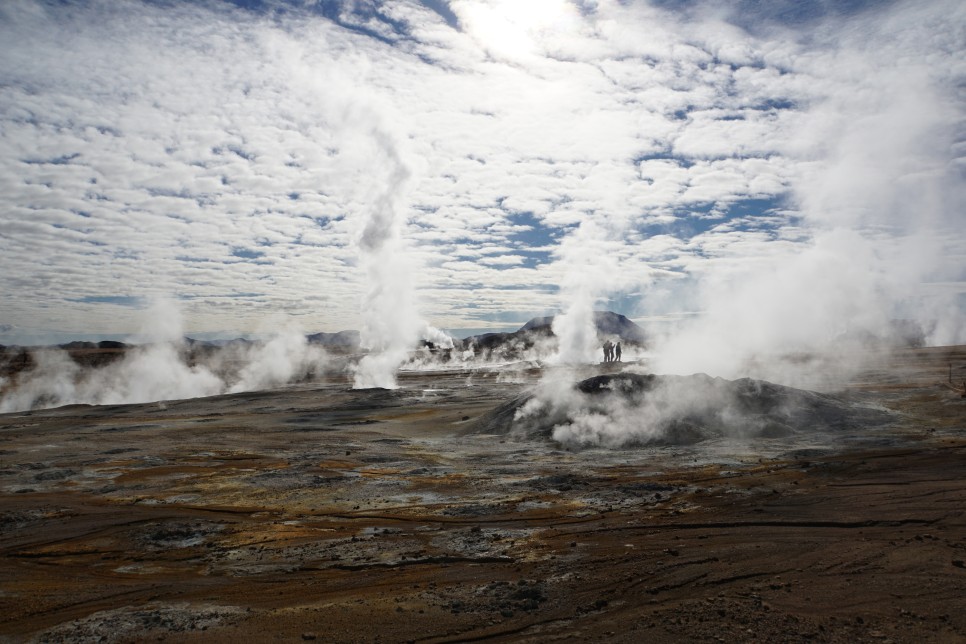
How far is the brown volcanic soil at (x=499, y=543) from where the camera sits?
6.78 meters

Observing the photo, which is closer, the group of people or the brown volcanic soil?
the brown volcanic soil

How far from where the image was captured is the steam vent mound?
66.6 feet

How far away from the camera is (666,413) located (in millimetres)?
A: 21656

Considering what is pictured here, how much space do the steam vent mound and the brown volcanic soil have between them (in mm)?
1442

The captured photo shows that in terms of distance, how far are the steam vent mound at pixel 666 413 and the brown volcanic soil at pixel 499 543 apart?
1.44 metres

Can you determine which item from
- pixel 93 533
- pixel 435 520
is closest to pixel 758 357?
pixel 435 520

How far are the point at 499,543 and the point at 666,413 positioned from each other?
533 inches

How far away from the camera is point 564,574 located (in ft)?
26.6

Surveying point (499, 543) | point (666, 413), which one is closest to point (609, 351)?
point (666, 413)

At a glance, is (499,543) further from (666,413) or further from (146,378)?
(146,378)

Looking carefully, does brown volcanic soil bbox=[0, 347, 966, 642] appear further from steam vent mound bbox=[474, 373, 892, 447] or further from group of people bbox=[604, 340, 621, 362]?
group of people bbox=[604, 340, 621, 362]

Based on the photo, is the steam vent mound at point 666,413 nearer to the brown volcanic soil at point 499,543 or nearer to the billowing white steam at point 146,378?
the brown volcanic soil at point 499,543

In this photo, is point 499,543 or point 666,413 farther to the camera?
point 666,413

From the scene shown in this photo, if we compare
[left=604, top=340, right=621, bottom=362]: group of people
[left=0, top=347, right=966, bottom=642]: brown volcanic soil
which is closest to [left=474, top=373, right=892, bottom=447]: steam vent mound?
[left=0, top=347, right=966, bottom=642]: brown volcanic soil
